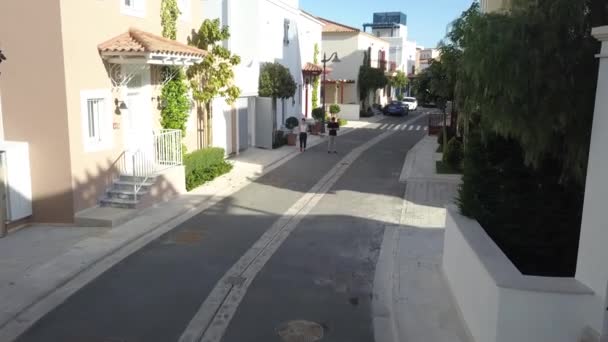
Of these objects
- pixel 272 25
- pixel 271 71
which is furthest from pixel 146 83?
pixel 272 25

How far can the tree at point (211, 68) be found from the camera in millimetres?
16141

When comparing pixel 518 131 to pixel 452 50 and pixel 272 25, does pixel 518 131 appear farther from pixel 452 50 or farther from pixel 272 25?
pixel 272 25

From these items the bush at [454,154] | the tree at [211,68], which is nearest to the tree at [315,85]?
the tree at [211,68]

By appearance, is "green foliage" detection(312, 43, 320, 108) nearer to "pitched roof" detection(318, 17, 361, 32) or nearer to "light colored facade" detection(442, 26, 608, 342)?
"pitched roof" detection(318, 17, 361, 32)

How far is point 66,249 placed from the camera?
31.2 feet

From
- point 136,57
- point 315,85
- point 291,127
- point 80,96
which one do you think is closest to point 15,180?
point 80,96

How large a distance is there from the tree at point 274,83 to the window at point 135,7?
9191mm

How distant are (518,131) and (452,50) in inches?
385

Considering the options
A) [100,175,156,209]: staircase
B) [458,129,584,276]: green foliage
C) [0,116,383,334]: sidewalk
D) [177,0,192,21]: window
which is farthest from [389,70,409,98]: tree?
[458,129,584,276]: green foliage

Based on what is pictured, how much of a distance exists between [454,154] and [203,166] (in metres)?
8.06

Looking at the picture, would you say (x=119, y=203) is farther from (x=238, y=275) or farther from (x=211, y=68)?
(x=211, y=68)

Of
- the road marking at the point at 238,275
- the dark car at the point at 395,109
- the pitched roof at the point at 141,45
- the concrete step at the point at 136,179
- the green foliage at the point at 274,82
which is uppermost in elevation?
the pitched roof at the point at 141,45

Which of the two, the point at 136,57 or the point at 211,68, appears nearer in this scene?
the point at 136,57

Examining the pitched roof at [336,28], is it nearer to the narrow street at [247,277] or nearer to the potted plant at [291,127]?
the potted plant at [291,127]
